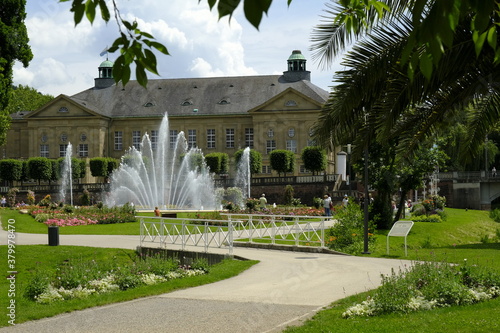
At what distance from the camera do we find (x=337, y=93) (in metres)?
10.8

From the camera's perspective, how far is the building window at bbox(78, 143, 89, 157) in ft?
303

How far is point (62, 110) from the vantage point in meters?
91.9

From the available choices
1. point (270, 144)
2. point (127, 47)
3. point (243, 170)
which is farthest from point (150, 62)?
point (270, 144)

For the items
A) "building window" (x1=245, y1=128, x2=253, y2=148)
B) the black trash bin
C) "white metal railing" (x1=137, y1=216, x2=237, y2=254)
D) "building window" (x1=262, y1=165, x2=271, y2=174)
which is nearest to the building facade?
"building window" (x1=245, y1=128, x2=253, y2=148)

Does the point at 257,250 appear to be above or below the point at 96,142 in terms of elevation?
below

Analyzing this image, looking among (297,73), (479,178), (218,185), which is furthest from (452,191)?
(297,73)

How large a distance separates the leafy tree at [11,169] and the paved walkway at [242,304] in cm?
6538

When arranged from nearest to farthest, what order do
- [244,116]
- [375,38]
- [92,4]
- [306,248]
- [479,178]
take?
[92,4] → [375,38] → [306,248] → [479,178] → [244,116]

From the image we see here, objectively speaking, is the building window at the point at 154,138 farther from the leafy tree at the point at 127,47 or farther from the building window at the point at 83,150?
the leafy tree at the point at 127,47

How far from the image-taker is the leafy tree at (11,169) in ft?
256

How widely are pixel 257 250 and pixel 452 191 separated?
5313 centimetres

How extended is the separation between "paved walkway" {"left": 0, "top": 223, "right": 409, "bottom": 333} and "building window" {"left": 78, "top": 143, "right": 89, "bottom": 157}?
77.4 m

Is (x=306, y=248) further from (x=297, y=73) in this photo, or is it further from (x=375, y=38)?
(x=297, y=73)

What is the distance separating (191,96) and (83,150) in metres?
14.8
